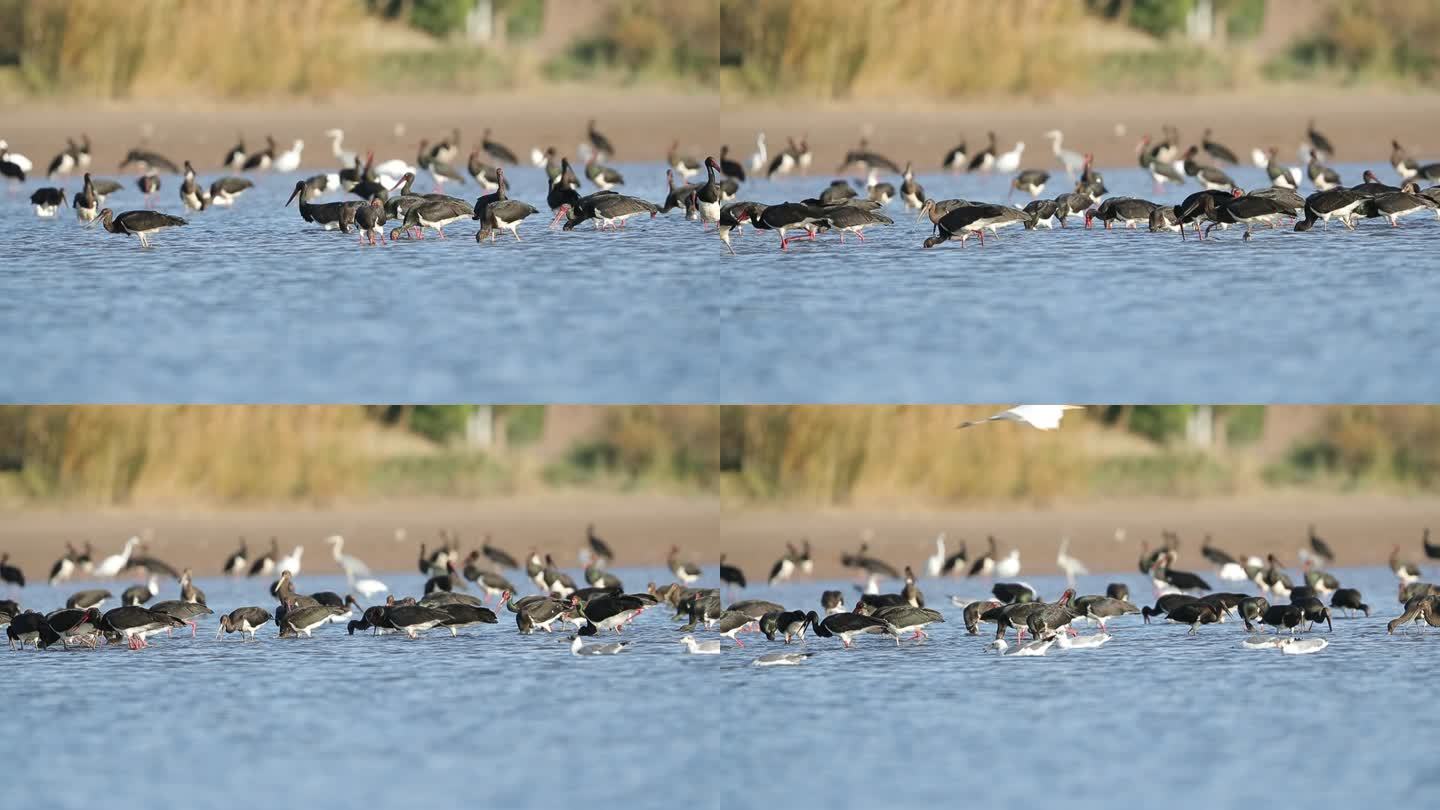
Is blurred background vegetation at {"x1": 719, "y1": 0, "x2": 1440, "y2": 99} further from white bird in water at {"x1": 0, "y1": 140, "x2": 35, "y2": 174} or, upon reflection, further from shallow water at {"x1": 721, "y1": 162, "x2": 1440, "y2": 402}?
shallow water at {"x1": 721, "y1": 162, "x2": 1440, "y2": 402}

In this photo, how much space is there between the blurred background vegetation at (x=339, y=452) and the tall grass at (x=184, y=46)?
3768 millimetres

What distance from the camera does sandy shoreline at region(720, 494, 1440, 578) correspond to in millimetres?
22656

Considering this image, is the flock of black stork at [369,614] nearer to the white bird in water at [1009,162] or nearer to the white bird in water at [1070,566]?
the white bird in water at [1070,566]

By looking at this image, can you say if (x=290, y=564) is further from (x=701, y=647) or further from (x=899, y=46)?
(x=899, y=46)

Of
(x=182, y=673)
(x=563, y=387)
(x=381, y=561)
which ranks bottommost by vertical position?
(x=381, y=561)

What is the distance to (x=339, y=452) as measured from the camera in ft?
79.9

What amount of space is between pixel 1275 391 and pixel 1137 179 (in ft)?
34.4

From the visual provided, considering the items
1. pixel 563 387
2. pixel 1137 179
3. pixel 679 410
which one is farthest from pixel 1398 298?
pixel 679 410

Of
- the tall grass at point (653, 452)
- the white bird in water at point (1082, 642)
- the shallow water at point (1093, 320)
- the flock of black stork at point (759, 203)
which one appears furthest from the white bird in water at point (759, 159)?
the white bird in water at point (1082, 642)

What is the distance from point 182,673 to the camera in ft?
45.2

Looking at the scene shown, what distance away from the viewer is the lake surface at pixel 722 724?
1011 centimetres

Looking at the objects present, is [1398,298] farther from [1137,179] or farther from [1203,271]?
[1137,179]

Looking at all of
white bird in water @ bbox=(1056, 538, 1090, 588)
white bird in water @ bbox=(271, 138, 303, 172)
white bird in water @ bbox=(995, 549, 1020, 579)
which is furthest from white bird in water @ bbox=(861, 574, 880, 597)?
white bird in water @ bbox=(271, 138, 303, 172)

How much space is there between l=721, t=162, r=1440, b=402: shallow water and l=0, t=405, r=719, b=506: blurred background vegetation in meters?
7.25
